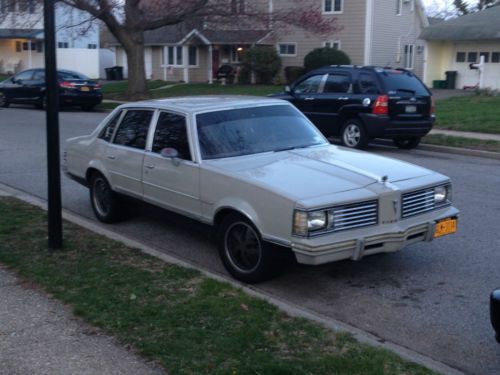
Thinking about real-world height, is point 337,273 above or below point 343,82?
below

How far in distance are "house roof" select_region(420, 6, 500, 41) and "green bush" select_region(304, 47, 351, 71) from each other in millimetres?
4052

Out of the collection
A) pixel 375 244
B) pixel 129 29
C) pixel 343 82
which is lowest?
pixel 375 244

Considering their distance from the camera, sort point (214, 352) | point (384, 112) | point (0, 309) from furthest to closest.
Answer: point (384, 112)
point (0, 309)
point (214, 352)

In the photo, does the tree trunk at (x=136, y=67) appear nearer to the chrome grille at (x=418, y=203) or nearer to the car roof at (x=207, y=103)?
the car roof at (x=207, y=103)

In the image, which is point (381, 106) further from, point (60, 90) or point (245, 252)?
point (60, 90)

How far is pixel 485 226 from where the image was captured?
26.7 feet

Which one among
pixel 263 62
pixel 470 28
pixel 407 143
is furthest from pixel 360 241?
pixel 263 62

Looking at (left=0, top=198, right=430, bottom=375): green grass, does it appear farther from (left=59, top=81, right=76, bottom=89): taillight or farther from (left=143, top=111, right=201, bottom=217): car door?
(left=59, top=81, right=76, bottom=89): taillight

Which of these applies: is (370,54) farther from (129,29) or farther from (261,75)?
(129,29)

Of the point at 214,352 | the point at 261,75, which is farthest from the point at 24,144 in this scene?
the point at 261,75

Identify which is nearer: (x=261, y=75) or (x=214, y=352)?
(x=214, y=352)

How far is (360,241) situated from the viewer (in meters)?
5.59

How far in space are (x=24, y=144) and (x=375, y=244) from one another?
12332 mm

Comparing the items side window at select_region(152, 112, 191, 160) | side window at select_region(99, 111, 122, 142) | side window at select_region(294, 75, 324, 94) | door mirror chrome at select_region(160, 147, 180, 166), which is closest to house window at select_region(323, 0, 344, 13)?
side window at select_region(294, 75, 324, 94)
